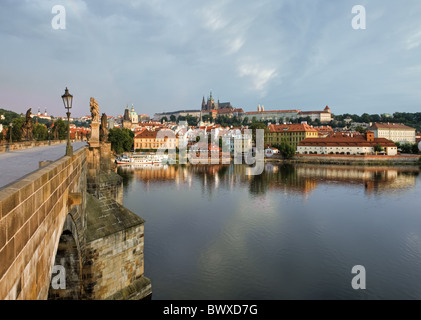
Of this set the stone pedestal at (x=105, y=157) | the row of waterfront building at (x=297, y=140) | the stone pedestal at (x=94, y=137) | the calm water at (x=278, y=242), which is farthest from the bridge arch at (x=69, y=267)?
the row of waterfront building at (x=297, y=140)

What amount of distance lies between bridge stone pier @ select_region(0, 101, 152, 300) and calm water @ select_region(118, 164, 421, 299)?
3342 mm

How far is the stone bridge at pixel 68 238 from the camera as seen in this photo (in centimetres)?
293

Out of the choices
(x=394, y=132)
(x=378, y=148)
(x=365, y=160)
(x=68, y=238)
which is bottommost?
(x=365, y=160)

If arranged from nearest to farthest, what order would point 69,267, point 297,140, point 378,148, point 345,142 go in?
point 69,267 → point 378,148 → point 345,142 → point 297,140

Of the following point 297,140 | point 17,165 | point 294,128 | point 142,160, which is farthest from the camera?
point 294,128

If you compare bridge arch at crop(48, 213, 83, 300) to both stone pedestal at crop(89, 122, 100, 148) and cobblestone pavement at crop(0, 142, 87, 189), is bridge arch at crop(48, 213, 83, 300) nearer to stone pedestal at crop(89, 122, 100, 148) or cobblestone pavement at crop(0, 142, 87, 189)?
cobblestone pavement at crop(0, 142, 87, 189)

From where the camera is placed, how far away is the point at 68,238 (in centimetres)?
803

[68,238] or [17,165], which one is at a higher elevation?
[17,165]

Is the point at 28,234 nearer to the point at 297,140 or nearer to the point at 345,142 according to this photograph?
the point at 345,142

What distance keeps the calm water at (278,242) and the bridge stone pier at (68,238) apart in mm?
3342

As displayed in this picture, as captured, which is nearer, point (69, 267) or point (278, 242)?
point (69, 267)

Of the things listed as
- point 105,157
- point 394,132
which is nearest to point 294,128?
point 394,132

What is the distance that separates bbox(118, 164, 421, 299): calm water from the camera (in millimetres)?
14977
